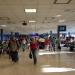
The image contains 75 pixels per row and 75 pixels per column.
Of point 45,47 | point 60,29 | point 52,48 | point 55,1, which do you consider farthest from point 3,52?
point 55,1

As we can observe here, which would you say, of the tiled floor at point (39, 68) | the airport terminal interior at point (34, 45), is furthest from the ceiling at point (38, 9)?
the tiled floor at point (39, 68)

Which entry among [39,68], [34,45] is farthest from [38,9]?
[39,68]

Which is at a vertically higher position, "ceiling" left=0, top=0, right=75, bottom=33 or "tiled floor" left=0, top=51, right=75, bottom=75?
"ceiling" left=0, top=0, right=75, bottom=33

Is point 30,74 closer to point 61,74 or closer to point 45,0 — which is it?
point 61,74

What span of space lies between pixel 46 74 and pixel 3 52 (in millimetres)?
14395

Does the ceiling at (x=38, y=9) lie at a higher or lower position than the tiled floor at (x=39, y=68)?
higher

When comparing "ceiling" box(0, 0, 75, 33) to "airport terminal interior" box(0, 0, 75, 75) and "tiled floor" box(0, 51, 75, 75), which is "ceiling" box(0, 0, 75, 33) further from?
"tiled floor" box(0, 51, 75, 75)

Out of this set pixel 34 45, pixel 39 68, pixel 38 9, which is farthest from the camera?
pixel 34 45

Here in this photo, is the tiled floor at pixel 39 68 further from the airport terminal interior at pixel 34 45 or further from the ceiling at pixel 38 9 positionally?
the ceiling at pixel 38 9

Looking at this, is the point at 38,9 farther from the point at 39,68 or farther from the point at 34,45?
the point at 39,68

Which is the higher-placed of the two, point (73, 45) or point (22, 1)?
point (22, 1)

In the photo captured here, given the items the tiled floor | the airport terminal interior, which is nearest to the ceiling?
the airport terminal interior

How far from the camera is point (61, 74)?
419 inches

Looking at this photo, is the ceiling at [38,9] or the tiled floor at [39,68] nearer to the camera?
the tiled floor at [39,68]
